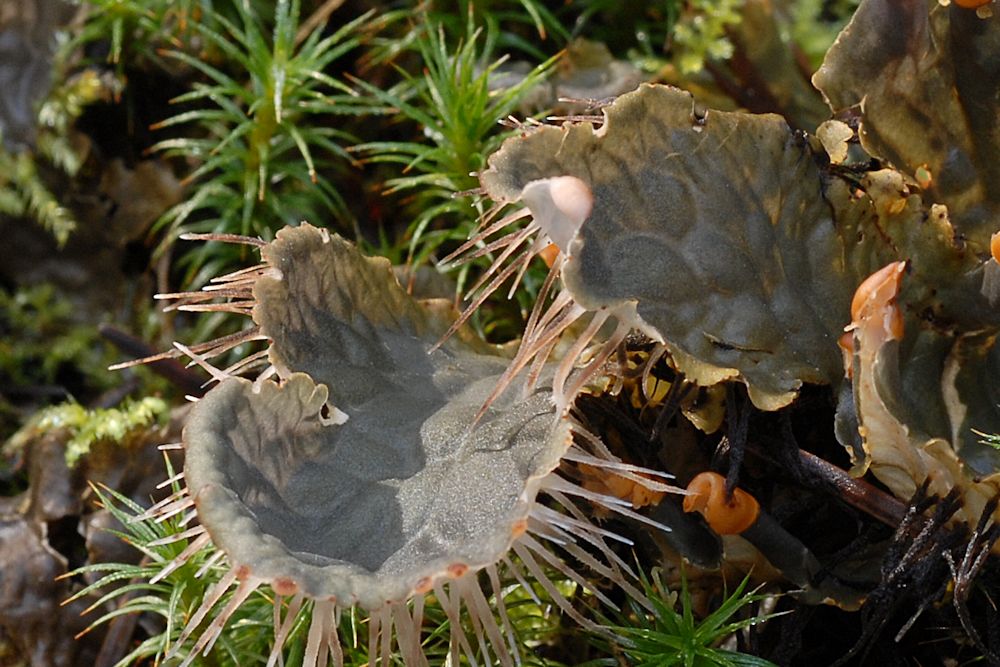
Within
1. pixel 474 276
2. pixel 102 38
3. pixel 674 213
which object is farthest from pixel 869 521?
pixel 102 38

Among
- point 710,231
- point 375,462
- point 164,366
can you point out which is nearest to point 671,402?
point 710,231

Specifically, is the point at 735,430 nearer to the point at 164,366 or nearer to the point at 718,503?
the point at 718,503

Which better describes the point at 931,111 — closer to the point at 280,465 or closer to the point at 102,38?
the point at 280,465

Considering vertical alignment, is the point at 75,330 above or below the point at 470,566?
below

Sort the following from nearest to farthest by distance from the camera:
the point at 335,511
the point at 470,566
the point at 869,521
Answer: the point at 470,566 < the point at 335,511 < the point at 869,521

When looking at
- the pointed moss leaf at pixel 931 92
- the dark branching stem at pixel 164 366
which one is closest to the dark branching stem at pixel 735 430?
the pointed moss leaf at pixel 931 92

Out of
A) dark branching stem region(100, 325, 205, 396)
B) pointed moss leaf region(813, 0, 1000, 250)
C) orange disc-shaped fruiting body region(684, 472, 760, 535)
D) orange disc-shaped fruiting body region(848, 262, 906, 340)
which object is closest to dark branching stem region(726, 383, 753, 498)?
orange disc-shaped fruiting body region(684, 472, 760, 535)
